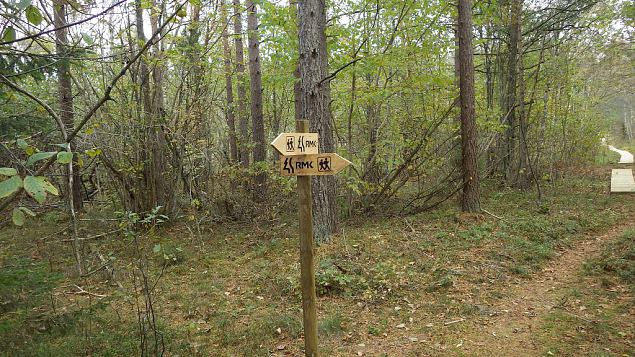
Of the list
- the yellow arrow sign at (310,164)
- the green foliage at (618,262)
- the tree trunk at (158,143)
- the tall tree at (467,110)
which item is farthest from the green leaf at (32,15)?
the tall tree at (467,110)

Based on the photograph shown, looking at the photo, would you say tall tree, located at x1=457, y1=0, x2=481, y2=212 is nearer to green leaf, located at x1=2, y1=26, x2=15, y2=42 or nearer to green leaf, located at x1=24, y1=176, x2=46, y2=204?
green leaf, located at x1=2, y1=26, x2=15, y2=42

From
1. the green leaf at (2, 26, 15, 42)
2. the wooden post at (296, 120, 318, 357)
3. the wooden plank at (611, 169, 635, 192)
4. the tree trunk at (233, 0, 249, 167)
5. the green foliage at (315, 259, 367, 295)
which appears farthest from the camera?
the tree trunk at (233, 0, 249, 167)

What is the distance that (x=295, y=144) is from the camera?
3.49 metres

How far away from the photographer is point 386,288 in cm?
582

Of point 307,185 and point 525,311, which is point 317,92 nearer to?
point 307,185

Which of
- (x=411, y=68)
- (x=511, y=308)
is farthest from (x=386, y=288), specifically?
(x=411, y=68)

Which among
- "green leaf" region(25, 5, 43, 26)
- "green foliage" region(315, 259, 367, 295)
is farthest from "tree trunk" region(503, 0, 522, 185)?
"green leaf" region(25, 5, 43, 26)

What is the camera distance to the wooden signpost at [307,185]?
11.5 feet

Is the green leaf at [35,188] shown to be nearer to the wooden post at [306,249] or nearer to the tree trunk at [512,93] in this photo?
the wooden post at [306,249]

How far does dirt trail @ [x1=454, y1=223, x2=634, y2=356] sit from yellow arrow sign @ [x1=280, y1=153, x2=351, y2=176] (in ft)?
8.07

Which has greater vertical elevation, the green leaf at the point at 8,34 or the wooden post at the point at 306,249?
the green leaf at the point at 8,34

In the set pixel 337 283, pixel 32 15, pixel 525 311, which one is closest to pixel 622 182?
pixel 525 311

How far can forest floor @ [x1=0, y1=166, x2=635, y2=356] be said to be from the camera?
4.23 m

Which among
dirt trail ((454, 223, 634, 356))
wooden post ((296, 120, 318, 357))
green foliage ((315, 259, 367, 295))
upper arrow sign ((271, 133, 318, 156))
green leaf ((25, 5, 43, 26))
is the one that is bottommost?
dirt trail ((454, 223, 634, 356))
